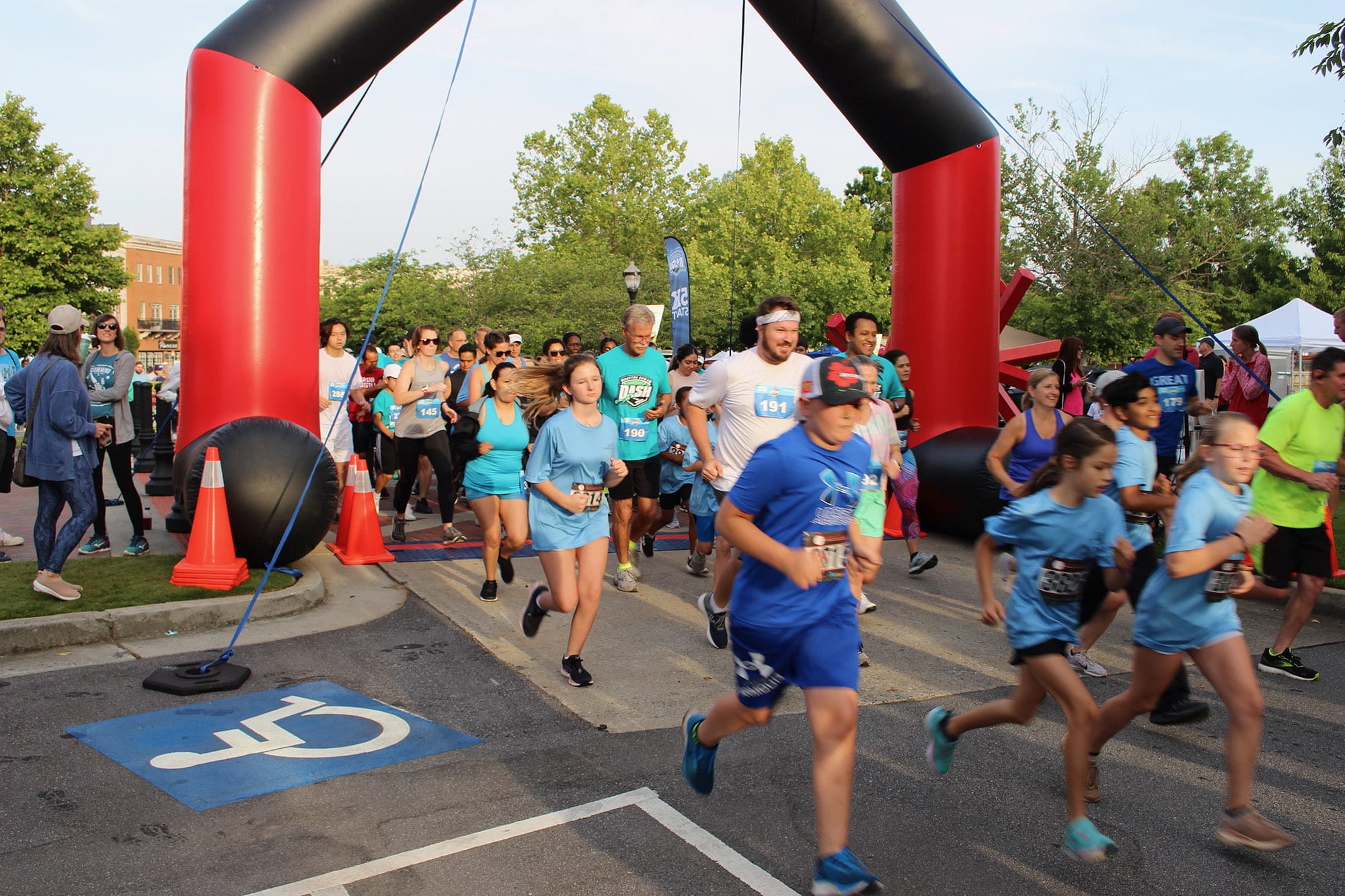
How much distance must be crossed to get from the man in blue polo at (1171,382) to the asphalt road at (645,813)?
321 centimetres

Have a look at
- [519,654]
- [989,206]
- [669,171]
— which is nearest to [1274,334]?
[989,206]

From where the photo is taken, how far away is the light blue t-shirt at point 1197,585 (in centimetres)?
376

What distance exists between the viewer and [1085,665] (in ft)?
19.3

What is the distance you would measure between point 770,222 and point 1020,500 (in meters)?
46.7

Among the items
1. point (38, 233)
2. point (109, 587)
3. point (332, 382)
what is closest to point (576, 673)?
point (109, 587)

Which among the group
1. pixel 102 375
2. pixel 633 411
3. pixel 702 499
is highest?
pixel 102 375

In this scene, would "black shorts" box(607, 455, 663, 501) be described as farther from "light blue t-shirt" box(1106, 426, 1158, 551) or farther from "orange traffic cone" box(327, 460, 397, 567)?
"light blue t-shirt" box(1106, 426, 1158, 551)

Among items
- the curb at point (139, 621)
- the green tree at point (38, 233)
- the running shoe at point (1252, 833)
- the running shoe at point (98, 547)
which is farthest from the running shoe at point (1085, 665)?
the green tree at point (38, 233)

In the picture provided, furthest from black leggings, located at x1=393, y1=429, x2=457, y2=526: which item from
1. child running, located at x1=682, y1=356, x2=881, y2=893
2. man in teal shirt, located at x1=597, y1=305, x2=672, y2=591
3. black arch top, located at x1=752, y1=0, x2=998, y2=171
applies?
child running, located at x1=682, y1=356, x2=881, y2=893

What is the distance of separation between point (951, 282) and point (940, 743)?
23.5 feet

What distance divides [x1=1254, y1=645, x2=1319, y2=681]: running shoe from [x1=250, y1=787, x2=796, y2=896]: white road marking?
3862mm

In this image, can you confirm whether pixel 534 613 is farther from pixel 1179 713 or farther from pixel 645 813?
pixel 1179 713

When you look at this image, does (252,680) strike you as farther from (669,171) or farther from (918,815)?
(669,171)

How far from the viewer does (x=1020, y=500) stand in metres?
4.07
